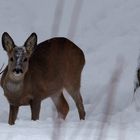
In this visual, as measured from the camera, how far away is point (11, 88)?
8.78 meters

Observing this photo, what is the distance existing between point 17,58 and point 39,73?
2.44 feet

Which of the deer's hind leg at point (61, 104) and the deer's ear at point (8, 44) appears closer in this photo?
the deer's ear at point (8, 44)

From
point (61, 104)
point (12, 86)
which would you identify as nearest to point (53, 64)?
point (61, 104)

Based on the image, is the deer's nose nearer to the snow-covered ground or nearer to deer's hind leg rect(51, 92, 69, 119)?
the snow-covered ground

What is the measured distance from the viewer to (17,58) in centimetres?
841

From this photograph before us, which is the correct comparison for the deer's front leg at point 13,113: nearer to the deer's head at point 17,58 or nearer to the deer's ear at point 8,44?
the deer's head at point 17,58

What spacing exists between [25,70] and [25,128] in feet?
9.51

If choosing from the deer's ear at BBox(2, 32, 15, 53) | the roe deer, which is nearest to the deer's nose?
the roe deer

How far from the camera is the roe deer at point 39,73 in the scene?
8.62m

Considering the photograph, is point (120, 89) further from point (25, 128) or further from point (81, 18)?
point (25, 128)

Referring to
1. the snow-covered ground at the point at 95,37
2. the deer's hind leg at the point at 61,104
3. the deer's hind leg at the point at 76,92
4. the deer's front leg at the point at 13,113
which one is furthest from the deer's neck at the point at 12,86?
the deer's hind leg at the point at 76,92

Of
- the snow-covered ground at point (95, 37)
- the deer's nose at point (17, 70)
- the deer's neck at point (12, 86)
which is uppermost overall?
the deer's nose at point (17, 70)

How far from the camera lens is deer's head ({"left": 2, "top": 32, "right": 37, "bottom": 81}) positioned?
841 centimetres

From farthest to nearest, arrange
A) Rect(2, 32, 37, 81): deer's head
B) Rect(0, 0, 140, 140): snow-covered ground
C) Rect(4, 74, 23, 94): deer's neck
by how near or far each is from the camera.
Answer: Rect(0, 0, 140, 140): snow-covered ground → Rect(4, 74, 23, 94): deer's neck → Rect(2, 32, 37, 81): deer's head
